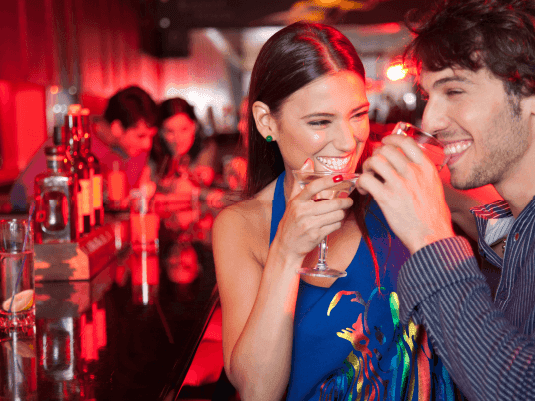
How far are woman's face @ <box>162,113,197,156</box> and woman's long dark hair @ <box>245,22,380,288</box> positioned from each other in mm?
2241

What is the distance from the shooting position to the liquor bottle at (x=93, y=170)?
6.49 feet

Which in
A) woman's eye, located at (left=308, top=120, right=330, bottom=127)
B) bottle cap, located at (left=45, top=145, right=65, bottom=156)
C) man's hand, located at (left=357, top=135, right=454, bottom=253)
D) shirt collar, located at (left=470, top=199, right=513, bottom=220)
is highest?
woman's eye, located at (left=308, top=120, right=330, bottom=127)

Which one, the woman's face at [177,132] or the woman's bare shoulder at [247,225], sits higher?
the woman's face at [177,132]

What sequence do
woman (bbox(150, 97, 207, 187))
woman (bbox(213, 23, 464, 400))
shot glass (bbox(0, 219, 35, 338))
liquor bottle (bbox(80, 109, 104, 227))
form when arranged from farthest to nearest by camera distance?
woman (bbox(150, 97, 207, 187))
liquor bottle (bbox(80, 109, 104, 227))
shot glass (bbox(0, 219, 35, 338))
woman (bbox(213, 23, 464, 400))

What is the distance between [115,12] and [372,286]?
5199mm

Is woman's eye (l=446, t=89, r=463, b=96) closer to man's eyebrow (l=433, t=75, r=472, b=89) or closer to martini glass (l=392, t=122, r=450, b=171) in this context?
man's eyebrow (l=433, t=75, r=472, b=89)

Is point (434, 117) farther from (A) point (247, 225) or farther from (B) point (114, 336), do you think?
(B) point (114, 336)

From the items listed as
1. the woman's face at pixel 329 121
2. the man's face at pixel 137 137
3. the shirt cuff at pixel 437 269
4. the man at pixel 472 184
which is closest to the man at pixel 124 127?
the man's face at pixel 137 137

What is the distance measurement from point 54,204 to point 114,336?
66cm

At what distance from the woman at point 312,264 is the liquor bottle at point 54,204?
0.58 meters

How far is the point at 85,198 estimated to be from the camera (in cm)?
188

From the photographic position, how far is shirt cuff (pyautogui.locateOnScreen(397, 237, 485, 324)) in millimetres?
888

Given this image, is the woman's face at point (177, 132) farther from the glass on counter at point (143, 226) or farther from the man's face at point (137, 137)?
the glass on counter at point (143, 226)

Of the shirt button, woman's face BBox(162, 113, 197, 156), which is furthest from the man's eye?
woman's face BBox(162, 113, 197, 156)
